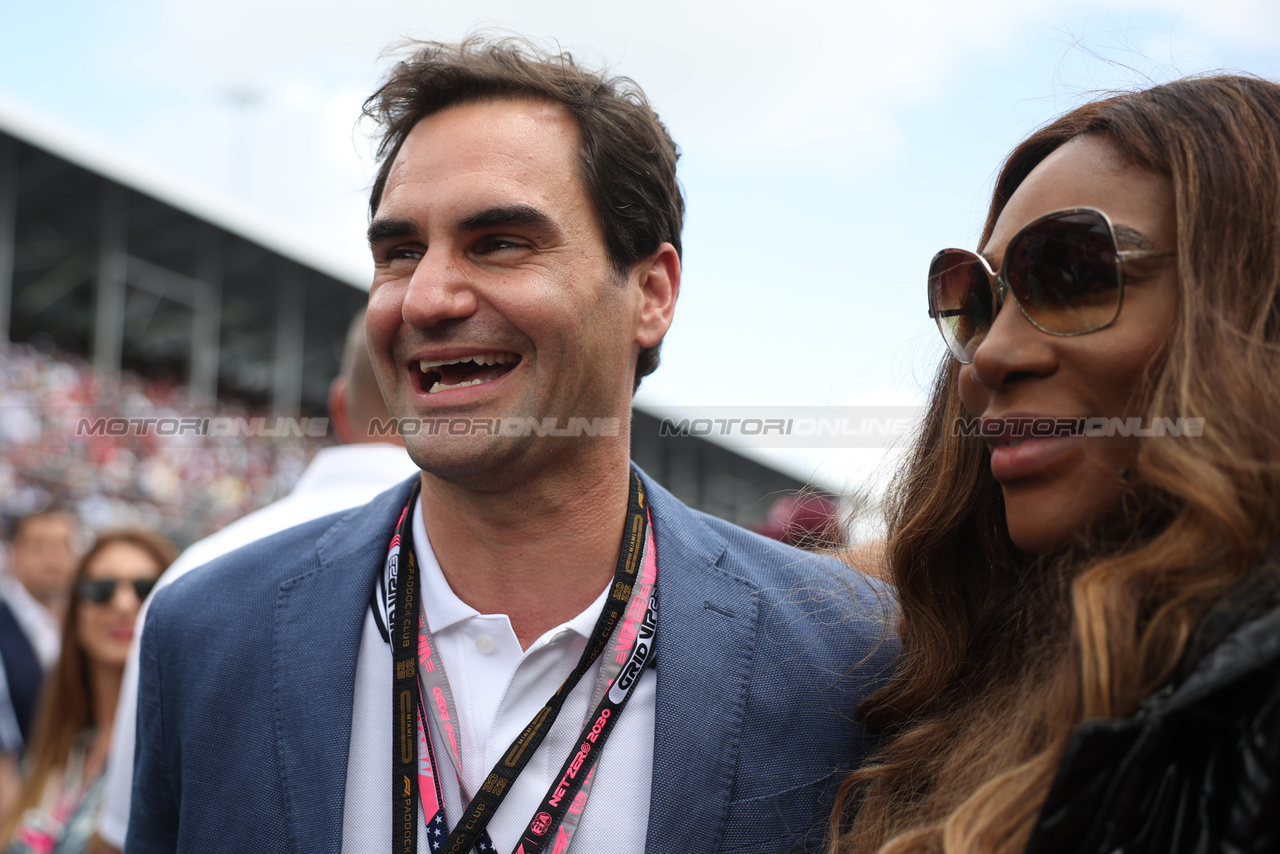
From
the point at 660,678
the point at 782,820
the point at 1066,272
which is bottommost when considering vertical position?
the point at 782,820

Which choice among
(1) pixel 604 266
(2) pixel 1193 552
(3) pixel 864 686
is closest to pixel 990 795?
(2) pixel 1193 552

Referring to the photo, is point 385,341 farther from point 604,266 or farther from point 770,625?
point 770,625

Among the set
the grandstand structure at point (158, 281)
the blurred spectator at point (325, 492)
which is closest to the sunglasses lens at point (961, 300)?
the blurred spectator at point (325, 492)

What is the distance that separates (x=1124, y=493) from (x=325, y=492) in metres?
2.86

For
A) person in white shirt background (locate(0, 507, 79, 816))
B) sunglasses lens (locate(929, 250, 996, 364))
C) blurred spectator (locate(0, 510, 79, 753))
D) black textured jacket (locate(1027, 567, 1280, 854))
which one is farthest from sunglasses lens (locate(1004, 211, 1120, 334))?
blurred spectator (locate(0, 510, 79, 753))

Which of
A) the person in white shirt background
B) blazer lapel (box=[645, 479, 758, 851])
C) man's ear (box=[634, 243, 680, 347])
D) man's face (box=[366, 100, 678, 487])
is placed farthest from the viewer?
the person in white shirt background

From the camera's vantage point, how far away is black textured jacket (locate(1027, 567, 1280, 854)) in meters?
1.16

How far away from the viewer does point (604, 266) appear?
250 centimetres

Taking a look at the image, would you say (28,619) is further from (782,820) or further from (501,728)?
(782,820)

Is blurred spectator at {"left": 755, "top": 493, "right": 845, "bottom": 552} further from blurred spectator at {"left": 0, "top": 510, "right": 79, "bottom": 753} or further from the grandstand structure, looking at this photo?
the grandstand structure

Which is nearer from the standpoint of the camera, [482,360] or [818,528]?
[482,360]

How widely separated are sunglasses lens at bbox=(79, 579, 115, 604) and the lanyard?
2.92 m

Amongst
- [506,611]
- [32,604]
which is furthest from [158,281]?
[506,611]

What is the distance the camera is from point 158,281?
63.4ft
